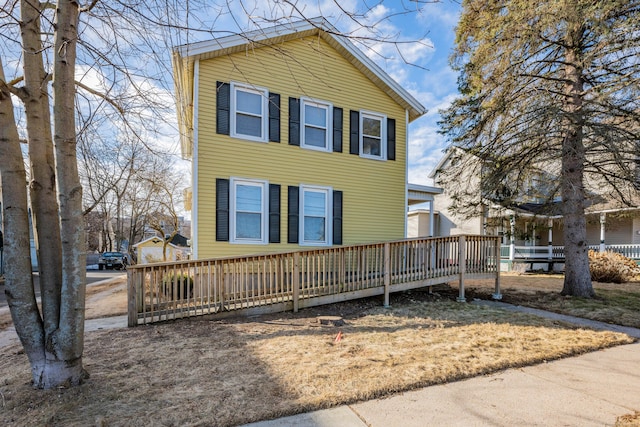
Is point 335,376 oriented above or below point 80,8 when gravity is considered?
below

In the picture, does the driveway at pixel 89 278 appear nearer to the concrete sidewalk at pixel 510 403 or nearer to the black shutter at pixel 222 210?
the black shutter at pixel 222 210

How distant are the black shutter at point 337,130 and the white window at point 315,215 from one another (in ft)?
4.16

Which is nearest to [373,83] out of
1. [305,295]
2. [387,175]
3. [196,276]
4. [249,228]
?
[387,175]

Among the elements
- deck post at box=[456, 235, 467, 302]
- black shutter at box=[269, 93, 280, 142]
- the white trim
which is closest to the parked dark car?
the white trim

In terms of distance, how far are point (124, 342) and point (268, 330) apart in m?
Result: 2.06

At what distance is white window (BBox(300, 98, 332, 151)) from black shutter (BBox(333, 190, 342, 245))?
1.41m

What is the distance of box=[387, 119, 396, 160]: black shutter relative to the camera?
34.6ft

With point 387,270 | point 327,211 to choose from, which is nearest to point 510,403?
point 387,270

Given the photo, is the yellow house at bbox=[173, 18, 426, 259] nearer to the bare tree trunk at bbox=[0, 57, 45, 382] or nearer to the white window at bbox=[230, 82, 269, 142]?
the white window at bbox=[230, 82, 269, 142]

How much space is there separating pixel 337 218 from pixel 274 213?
188 cm

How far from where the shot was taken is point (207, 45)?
308 inches

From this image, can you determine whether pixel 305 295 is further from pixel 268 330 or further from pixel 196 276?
pixel 196 276

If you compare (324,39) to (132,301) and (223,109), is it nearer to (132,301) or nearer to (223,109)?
(223,109)

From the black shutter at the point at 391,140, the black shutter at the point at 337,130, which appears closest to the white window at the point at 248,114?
the black shutter at the point at 337,130
